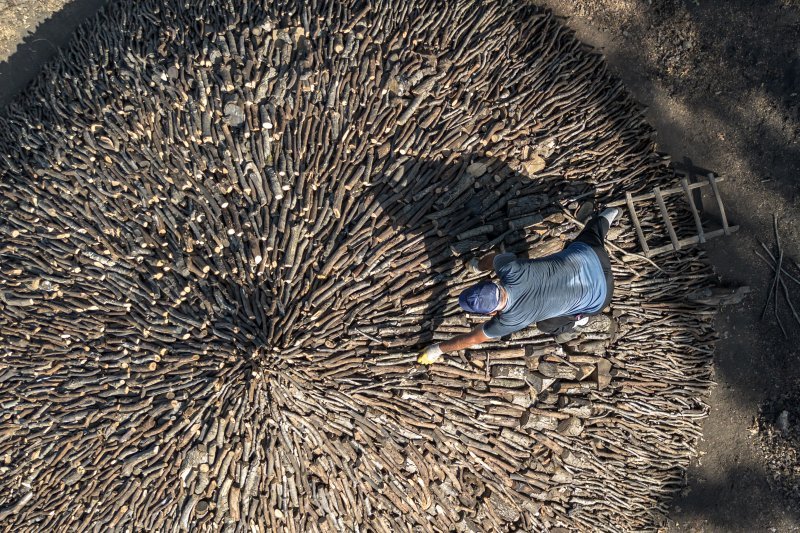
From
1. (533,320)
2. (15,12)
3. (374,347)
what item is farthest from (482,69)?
(15,12)

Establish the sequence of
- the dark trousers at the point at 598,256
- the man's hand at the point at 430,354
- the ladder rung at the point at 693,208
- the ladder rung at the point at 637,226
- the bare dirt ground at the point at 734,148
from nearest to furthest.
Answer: the man's hand at the point at 430,354, the dark trousers at the point at 598,256, the ladder rung at the point at 637,226, the ladder rung at the point at 693,208, the bare dirt ground at the point at 734,148

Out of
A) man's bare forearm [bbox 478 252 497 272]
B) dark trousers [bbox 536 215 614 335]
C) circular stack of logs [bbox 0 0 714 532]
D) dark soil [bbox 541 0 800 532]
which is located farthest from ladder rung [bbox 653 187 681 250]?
A: man's bare forearm [bbox 478 252 497 272]

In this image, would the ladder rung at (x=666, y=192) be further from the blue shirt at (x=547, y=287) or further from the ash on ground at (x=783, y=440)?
the ash on ground at (x=783, y=440)

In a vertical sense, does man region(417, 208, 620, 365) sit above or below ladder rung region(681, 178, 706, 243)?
below

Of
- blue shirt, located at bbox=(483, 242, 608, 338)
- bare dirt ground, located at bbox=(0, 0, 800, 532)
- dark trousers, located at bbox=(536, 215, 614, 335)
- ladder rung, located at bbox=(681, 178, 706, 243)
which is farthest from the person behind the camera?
bare dirt ground, located at bbox=(0, 0, 800, 532)

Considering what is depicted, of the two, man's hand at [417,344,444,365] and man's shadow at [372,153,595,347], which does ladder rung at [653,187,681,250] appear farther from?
man's hand at [417,344,444,365]

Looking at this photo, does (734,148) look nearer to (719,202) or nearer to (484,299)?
(719,202)

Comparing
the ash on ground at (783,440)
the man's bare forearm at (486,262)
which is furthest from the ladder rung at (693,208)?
the man's bare forearm at (486,262)
